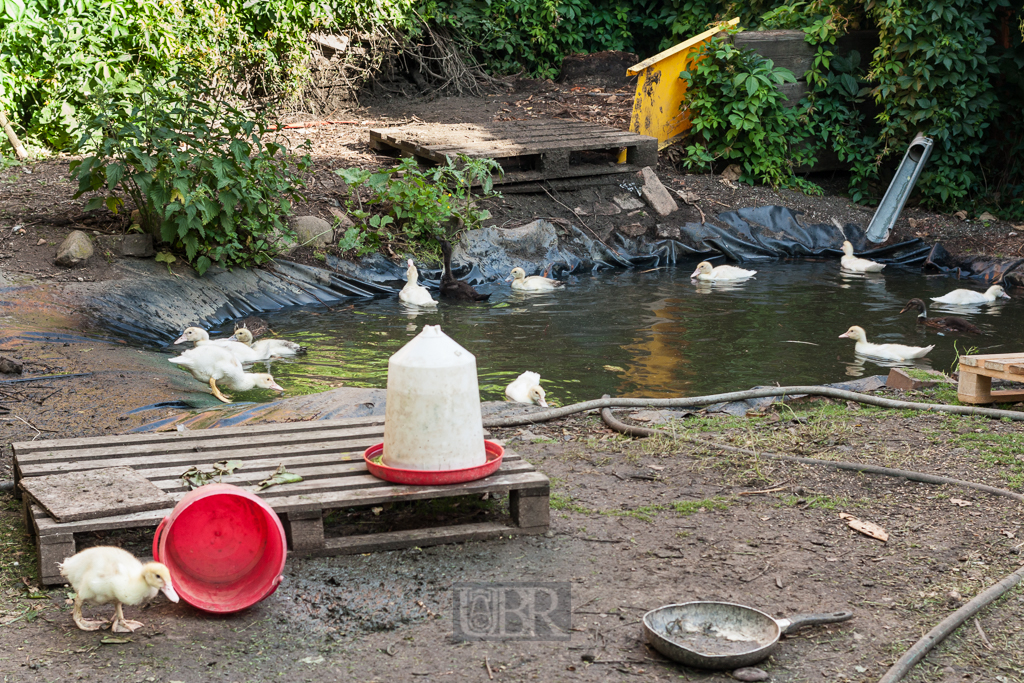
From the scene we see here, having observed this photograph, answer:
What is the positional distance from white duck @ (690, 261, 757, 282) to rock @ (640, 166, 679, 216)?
1.78 meters

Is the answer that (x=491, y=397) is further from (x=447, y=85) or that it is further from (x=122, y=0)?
(x=447, y=85)

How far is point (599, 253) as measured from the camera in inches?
460

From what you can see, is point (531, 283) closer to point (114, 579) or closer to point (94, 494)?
point (94, 494)

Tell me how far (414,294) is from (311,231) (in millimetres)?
1737

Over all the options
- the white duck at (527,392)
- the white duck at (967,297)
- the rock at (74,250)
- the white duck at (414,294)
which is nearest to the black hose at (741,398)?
the white duck at (527,392)

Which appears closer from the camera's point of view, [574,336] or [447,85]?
[574,336]

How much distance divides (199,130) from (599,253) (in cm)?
525

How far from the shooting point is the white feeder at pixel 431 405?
11.5 ft

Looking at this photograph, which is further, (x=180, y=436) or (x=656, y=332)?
(x=656, y=332)

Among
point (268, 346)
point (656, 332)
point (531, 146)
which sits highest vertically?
point (531, 146)

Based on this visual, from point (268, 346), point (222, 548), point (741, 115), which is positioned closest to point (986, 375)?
point (222, 548)

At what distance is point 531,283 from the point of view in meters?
10.3

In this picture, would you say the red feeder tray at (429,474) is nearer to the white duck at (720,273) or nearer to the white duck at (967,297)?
the white duck at (720,273)

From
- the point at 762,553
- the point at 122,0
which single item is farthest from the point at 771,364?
the point at 122,0
